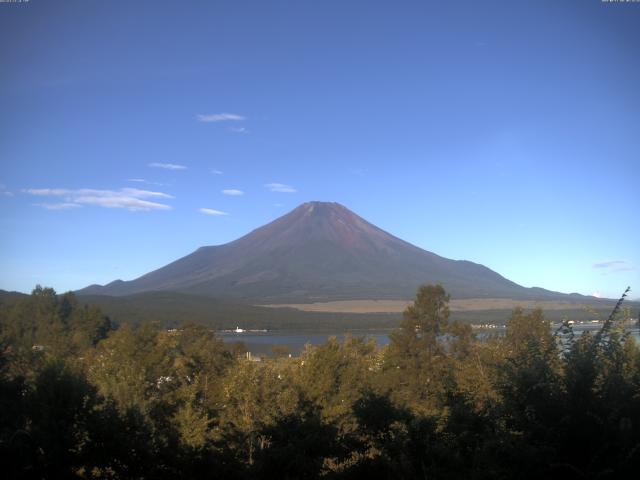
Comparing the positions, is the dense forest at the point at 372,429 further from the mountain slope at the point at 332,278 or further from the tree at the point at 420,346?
the mountain slope at the point at 332,278

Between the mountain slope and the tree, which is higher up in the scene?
the mountain slope

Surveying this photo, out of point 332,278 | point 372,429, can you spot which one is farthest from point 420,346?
point 332,278

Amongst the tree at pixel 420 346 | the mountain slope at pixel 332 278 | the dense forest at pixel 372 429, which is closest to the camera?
the dense forest at pixel 372 429

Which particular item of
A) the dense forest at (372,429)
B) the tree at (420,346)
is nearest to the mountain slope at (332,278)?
the tree at (420,346)

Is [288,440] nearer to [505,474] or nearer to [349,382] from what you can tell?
[505,474]

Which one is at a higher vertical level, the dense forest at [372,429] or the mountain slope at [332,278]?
the mountain slope at [332,278]

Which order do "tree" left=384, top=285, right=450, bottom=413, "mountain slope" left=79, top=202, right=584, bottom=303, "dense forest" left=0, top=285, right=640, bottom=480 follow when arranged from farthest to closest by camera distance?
"mountain slope" left=79, top=202, right=584, bottom=303 → "tree" left=384, top=285, right=450, bottom=413 → "dense forest" left=0, top=285, right=640, bottom=480

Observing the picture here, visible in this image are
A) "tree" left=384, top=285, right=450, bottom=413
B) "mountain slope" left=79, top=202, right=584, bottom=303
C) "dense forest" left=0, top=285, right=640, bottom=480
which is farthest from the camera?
"mountain slope" left=79, top=202, right=584, bottom=303

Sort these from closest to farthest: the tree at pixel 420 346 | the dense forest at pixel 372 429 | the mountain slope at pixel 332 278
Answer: the dense forest at pixel 372 429 < the tree at pixel 420 346 < the mountain slope at pixel 332 278

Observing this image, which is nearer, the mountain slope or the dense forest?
the dense forest

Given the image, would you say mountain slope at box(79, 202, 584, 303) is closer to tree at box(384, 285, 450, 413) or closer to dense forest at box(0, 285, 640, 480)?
tree at box(384, 285, 450, 413)

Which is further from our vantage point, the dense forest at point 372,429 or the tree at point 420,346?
the tree at point 420,346

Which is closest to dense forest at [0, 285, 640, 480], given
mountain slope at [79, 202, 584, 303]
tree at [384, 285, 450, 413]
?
tree at [384, 285, 450, 413]
